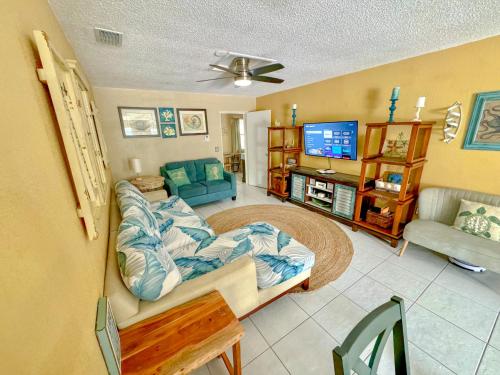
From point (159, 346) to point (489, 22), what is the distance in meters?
3.28

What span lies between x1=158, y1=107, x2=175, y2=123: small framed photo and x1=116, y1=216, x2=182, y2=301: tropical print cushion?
3155 mm

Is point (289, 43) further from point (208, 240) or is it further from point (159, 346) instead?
point (159, 346)

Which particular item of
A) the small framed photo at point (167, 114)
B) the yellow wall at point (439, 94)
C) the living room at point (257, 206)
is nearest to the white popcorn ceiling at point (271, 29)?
the living room at point (257, 206)

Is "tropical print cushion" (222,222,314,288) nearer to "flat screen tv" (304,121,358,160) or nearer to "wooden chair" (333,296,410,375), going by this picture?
"wooden chair" (333,296,410,375)

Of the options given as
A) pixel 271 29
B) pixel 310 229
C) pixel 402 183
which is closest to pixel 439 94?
Answer: pixel 402 183

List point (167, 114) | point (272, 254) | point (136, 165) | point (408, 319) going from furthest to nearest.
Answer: point (167, 114) → point (136, 165) → point (272, 254) → point (408, 319)

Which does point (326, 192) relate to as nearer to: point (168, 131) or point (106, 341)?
point (168, 131)

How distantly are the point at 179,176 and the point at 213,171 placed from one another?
70 cm

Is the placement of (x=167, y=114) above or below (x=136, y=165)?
above

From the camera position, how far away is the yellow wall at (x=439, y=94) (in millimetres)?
2000

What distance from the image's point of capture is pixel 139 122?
12.1 feet

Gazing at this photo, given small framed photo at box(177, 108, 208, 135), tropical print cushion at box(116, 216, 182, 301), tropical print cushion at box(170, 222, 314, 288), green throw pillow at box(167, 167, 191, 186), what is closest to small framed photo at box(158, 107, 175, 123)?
small framed photo at box(177, 108, 208, 135)

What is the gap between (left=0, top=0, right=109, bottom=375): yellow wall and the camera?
376 mm

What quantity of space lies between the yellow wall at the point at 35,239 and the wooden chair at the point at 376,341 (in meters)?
0.73
